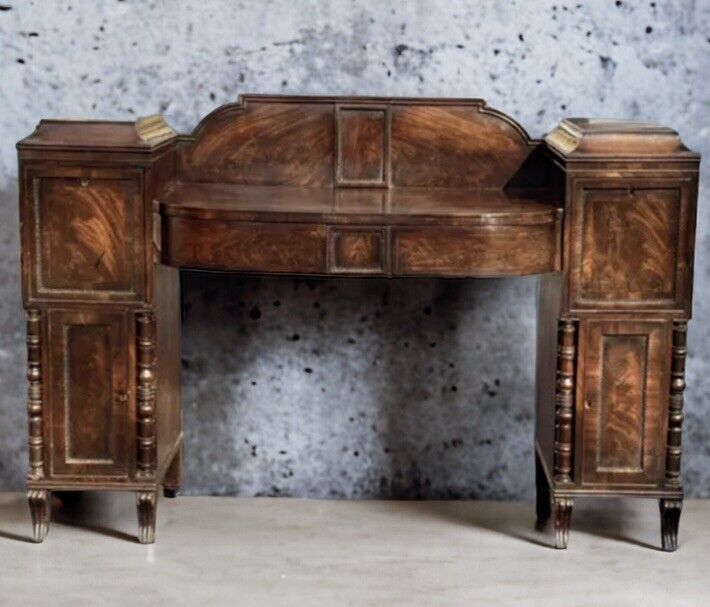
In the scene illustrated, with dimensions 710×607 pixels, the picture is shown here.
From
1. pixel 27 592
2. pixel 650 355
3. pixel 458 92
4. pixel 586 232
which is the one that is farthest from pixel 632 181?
pixel 27 592

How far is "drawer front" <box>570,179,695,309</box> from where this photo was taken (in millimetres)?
4227

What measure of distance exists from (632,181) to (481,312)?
0.93 metres

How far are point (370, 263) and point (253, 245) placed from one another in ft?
1.14

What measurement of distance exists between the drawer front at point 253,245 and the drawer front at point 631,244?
2.56 ft

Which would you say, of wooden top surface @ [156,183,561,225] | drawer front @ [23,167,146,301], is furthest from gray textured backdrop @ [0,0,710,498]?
drawer front @ [23,167,146,301]

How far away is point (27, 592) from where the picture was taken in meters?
4.12

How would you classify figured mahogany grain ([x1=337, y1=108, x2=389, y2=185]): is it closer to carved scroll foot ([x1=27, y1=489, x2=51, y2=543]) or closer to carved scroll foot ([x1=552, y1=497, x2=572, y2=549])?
carved scroll foot ([x1=552, y1=497, x2=572, y2=549])

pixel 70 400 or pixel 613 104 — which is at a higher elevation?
pixel 613 104

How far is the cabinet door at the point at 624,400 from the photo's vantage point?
434 centimetres

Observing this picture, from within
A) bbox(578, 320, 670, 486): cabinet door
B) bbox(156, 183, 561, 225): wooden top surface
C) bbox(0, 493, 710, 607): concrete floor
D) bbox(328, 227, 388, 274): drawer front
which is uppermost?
bbox(156, 183, 561, 225): wooden top surface

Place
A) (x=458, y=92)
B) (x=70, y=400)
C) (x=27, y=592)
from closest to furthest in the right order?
(x=27, y=592) < (x=70, y=400) < (x=458, y=92)

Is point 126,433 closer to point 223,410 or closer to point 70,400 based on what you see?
point 70,400

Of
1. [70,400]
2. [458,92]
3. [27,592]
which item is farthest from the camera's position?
[458,92]

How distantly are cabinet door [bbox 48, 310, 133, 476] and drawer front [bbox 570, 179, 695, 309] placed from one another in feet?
4.61
